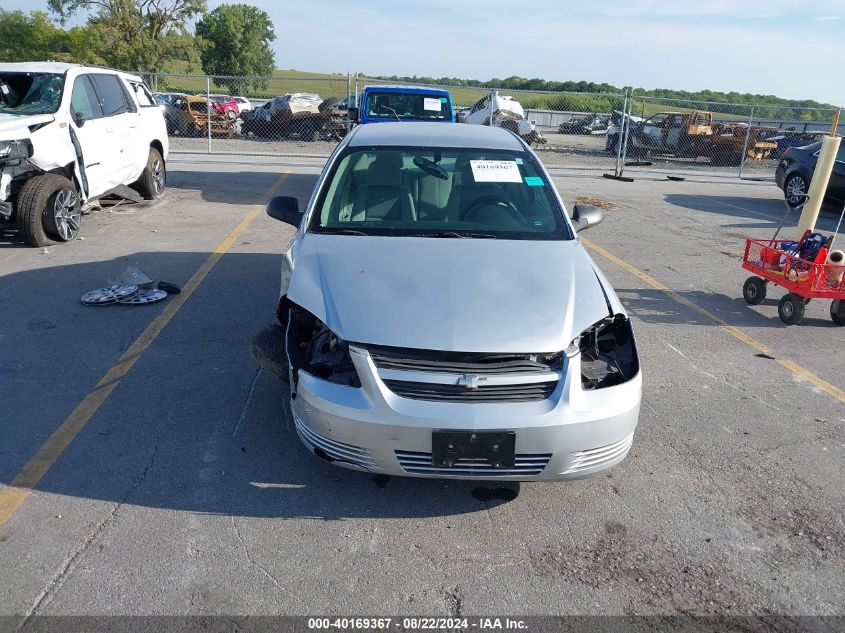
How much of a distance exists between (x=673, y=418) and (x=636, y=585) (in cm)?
182

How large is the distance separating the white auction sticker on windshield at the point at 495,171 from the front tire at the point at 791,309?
3270 millimetres

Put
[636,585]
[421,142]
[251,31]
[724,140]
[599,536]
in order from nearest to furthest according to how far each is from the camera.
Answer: [636,585] < [599,536] < [421,142] < [724,140] < [251,31]

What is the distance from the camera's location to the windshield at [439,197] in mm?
4574

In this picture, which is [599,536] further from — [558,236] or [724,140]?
[724,140]

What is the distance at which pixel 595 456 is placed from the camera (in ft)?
11.1

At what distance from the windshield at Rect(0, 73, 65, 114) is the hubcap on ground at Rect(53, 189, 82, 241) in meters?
1.14

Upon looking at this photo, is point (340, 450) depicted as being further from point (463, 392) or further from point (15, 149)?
point (15, 149)

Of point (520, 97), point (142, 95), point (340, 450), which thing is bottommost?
point (520, 97)

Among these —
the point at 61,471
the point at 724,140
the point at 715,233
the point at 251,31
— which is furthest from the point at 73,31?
the point at 61,471

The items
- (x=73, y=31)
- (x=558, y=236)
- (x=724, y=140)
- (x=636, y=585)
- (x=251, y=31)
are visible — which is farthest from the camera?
(x=251, y=31)

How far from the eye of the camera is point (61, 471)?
3750mm

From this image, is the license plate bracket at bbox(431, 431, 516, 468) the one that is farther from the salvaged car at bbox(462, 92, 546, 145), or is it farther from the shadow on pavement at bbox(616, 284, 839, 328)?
the salvaged car at bbox(462, 92, 546, 145)

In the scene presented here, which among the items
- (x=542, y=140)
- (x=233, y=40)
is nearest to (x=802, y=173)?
(x=542, y=140)

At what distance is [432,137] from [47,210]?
5237 mm
